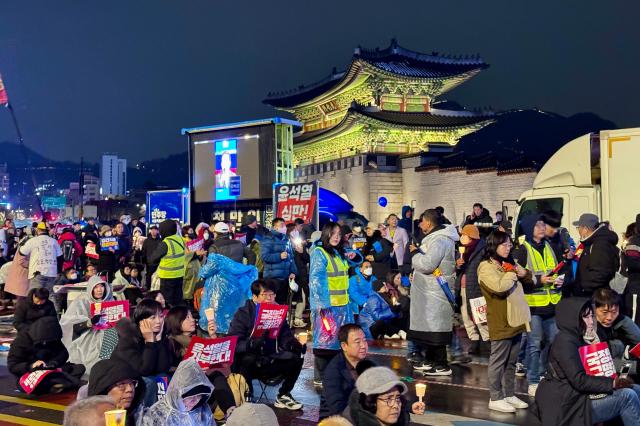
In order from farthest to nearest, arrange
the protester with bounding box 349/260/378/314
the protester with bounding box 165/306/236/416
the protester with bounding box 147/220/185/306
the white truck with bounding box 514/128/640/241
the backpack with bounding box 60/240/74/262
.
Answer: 1. the backpack with bounding box 60/240/74/262
2. the protester with bounding box 147/220/185/306
3. the white truck with bounding box 514/128/640/241
4. the protester with bounding box 349/260/378/314
5. the protester with bounding box 165/306/236/416

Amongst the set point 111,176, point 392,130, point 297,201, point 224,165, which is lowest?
point 297,201

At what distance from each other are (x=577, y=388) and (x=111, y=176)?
10133 centimetres

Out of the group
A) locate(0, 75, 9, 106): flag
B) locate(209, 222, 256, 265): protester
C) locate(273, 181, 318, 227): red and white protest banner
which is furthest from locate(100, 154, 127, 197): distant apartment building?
locate(209, 222, 256, 265): protester

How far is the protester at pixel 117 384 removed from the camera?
459 centimetres

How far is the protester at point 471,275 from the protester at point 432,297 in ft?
1.00

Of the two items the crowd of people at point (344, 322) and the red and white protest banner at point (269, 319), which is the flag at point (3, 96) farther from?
the red and white protest banner at point (269, 319)

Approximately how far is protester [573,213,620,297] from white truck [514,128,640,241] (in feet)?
12.4

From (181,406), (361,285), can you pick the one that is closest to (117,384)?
(181,406)

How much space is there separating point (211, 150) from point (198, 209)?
2.35m

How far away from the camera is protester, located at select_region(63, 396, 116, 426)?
3.15m

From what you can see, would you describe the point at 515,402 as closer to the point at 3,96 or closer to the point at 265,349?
the point at 265,349

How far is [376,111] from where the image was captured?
42969 mm

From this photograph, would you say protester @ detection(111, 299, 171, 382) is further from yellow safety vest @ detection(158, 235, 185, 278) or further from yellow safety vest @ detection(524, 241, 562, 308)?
yellow safety vest @ detection(158, 235, 185, 278)

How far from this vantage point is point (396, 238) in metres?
14.8
